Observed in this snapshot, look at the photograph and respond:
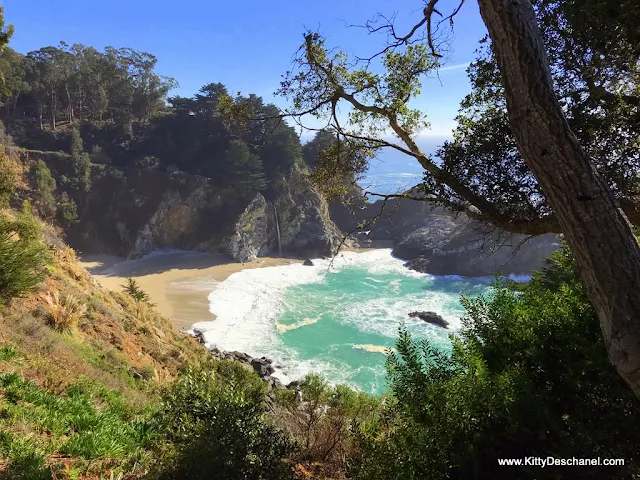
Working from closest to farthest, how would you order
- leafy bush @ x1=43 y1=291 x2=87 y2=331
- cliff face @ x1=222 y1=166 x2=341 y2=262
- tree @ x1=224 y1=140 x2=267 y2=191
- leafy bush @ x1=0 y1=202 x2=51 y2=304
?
leafy bush @ x1=0 y1=202 x2=51 y2=304 → leafy bush @ x1=43 y1=291 x2=87 y2=331 → cliff face @ x1=222 y1=166 x2=341 y2=262 → tree @ x1=224 y1=140 x2=267 y2=191

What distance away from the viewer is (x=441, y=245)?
38.8 metres

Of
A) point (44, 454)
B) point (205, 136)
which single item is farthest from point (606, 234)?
point (205, 136)

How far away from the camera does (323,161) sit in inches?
226

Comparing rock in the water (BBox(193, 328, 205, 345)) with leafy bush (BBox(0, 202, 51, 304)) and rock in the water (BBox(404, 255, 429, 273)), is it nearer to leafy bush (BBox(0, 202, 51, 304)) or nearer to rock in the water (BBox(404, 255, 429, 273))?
leafy bush (BBox(0, 202, 51, 304))

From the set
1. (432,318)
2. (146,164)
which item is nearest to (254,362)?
(432,318)

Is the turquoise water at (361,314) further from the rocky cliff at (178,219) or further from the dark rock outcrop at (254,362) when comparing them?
the rocky cliff at (178,219)

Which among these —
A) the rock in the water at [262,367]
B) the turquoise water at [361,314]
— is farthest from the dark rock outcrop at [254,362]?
the turquoise water at [361,314]

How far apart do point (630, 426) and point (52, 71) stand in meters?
49.0

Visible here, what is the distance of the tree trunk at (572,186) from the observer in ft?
6.36

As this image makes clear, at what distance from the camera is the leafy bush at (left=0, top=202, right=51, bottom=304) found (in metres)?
7.14

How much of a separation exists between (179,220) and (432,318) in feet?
85.1

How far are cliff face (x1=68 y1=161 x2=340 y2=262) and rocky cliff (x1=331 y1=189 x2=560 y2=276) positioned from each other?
8.02m

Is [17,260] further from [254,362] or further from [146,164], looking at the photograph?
[146,164]

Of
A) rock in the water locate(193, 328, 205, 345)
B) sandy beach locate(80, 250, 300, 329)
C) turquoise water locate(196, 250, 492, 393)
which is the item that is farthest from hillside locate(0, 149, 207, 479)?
sandy beach locate(80, 250, 300, 329)
